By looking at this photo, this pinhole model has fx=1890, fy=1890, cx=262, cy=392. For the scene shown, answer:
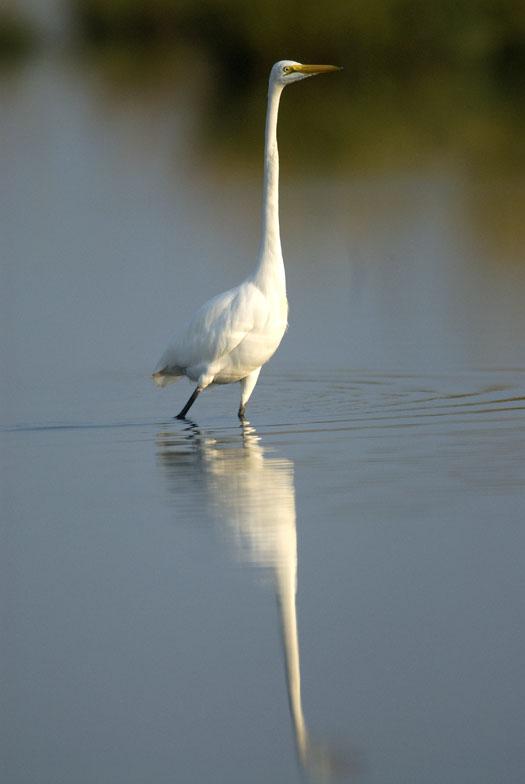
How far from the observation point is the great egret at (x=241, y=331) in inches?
382

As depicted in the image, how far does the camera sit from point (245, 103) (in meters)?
34.0

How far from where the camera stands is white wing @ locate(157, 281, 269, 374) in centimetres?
968

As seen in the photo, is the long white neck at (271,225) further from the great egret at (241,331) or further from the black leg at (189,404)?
the black leg at (189,404)

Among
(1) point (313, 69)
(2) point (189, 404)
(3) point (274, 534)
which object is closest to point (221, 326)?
(2) point (189, 404)

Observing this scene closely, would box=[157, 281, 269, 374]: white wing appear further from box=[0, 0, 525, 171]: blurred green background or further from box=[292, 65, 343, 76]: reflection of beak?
box=[0, 0, 525, 171]: blurred green background

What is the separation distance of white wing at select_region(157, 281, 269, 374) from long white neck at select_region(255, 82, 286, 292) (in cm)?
9

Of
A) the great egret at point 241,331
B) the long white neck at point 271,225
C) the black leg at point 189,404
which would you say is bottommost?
the black leg at point 189,404

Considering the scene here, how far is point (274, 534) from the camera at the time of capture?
21.8 feet

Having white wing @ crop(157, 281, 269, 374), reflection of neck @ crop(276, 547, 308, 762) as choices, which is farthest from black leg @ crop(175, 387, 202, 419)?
reflection of neck @ crop(276, 547, 308, 762)

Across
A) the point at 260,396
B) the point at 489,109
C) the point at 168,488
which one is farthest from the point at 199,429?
the point at 489,109

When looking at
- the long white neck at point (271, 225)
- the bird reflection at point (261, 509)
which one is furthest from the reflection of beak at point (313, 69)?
the bird reflection at point (261, 509)

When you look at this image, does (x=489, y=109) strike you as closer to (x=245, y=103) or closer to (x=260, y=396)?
(x=245, y=103)

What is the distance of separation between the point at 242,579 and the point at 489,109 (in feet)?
86.8

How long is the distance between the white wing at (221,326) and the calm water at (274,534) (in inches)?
14.1
